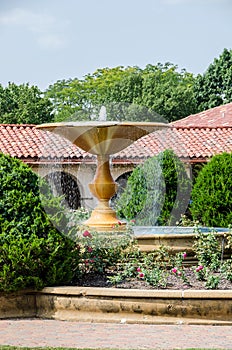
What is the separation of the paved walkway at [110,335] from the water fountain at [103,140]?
343 centimetres

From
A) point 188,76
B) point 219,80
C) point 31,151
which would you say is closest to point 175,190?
→ point 31,151

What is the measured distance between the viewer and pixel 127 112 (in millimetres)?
11570

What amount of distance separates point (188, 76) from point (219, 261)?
2005 inches

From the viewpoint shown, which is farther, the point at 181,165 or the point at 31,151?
the point at 31,151

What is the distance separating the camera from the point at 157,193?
58.5ft

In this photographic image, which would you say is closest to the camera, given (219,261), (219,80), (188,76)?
(219,261)

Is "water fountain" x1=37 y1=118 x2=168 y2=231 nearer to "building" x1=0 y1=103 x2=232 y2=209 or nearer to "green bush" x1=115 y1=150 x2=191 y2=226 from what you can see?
"building" x1=0 y1=103 x2=232 y2=209

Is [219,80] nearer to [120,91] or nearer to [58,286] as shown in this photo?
[120,91]

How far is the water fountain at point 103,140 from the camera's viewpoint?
11.1 metres

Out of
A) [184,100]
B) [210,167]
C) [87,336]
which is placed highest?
[184,100]

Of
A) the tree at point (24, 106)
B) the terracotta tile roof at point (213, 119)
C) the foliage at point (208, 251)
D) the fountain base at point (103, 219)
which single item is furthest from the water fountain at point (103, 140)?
the tree at point (24, 106)

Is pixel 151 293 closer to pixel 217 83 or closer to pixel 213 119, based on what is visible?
pixel 213 119

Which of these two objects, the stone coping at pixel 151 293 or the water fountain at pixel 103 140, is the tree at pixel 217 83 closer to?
the water fountain at pixel 103 140

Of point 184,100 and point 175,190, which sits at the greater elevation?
point 184,100
